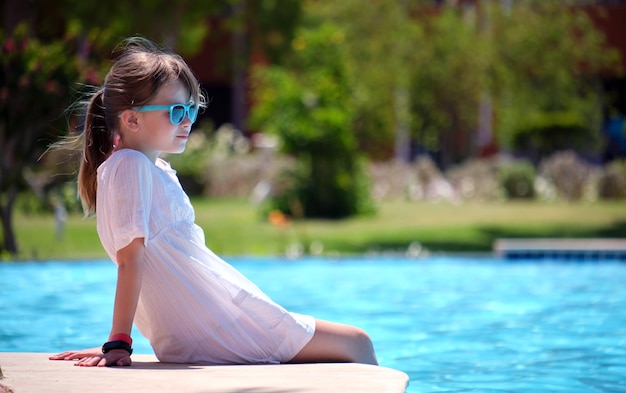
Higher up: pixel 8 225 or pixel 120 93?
pixel 120 93

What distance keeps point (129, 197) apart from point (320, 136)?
12403 millimetres

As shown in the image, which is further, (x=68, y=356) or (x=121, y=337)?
(x=68, y=356)

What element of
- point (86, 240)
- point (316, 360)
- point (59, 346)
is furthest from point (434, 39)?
point (316, 360)

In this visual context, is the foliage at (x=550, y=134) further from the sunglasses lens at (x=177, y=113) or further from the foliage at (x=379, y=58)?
the sunglasses lens at (x=177, y=113)

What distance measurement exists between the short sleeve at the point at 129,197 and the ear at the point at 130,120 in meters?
0.12

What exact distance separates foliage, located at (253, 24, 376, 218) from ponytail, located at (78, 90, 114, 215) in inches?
464

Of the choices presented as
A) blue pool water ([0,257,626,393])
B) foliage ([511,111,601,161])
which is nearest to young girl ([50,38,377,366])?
blue pool water ([0,257,626,393])

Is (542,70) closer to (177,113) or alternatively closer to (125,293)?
(177,113)

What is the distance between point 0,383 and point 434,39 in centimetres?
2091

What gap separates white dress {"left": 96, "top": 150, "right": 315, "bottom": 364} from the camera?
376 centimetres

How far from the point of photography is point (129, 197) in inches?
146

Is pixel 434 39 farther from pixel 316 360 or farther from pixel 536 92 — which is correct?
pixel 316 360

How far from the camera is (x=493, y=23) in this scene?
74.3 ft

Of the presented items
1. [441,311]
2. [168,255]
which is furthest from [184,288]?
[441,311]
